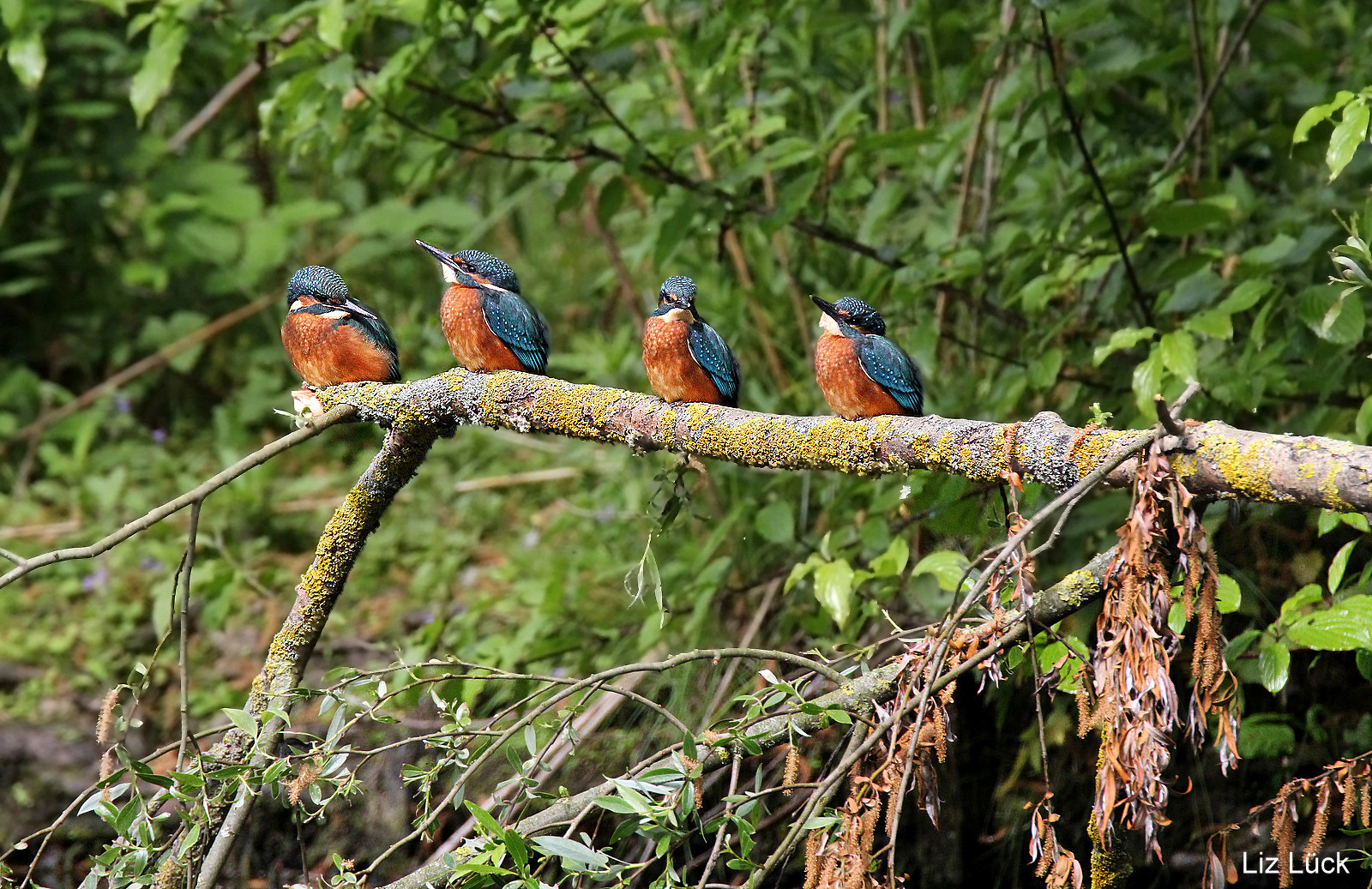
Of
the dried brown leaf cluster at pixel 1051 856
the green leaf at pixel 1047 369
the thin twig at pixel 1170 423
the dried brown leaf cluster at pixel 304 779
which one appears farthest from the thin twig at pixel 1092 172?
the dried brown leaf cluster at pixel 304 779

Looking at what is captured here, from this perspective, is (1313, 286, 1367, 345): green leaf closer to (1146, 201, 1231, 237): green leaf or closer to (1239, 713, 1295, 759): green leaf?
(1146, 201, 1231, 237): green leaf

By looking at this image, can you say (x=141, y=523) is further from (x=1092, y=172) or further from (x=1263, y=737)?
(x=1263, y=737)

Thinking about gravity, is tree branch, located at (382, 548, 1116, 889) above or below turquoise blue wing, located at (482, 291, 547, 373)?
below

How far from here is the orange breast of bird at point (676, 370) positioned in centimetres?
306

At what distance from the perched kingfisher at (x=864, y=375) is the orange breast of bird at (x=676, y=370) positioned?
28 centimetres

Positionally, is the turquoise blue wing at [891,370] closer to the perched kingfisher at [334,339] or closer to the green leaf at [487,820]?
the perched kingfisher at [334,339]

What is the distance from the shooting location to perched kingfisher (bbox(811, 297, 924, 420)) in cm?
299

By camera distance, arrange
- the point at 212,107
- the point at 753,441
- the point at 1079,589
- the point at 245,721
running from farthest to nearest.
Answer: the point at 212,107 → the point at 753,441 → the point at 245,721 → the point at 1079,589

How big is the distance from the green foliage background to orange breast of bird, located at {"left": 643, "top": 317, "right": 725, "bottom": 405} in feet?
1.20

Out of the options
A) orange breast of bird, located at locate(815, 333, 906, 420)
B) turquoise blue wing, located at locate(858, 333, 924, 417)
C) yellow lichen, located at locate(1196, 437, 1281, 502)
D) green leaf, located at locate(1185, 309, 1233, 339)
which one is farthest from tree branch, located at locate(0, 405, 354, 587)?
green leaf, located at locate(1185, 309, 1233, 339)

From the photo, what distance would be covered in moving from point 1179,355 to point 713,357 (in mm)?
1103

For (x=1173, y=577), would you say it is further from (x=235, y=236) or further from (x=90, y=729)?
(x=235, y=236)

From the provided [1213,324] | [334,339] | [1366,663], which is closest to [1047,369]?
[1213,324]

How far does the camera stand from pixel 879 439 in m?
2.26
